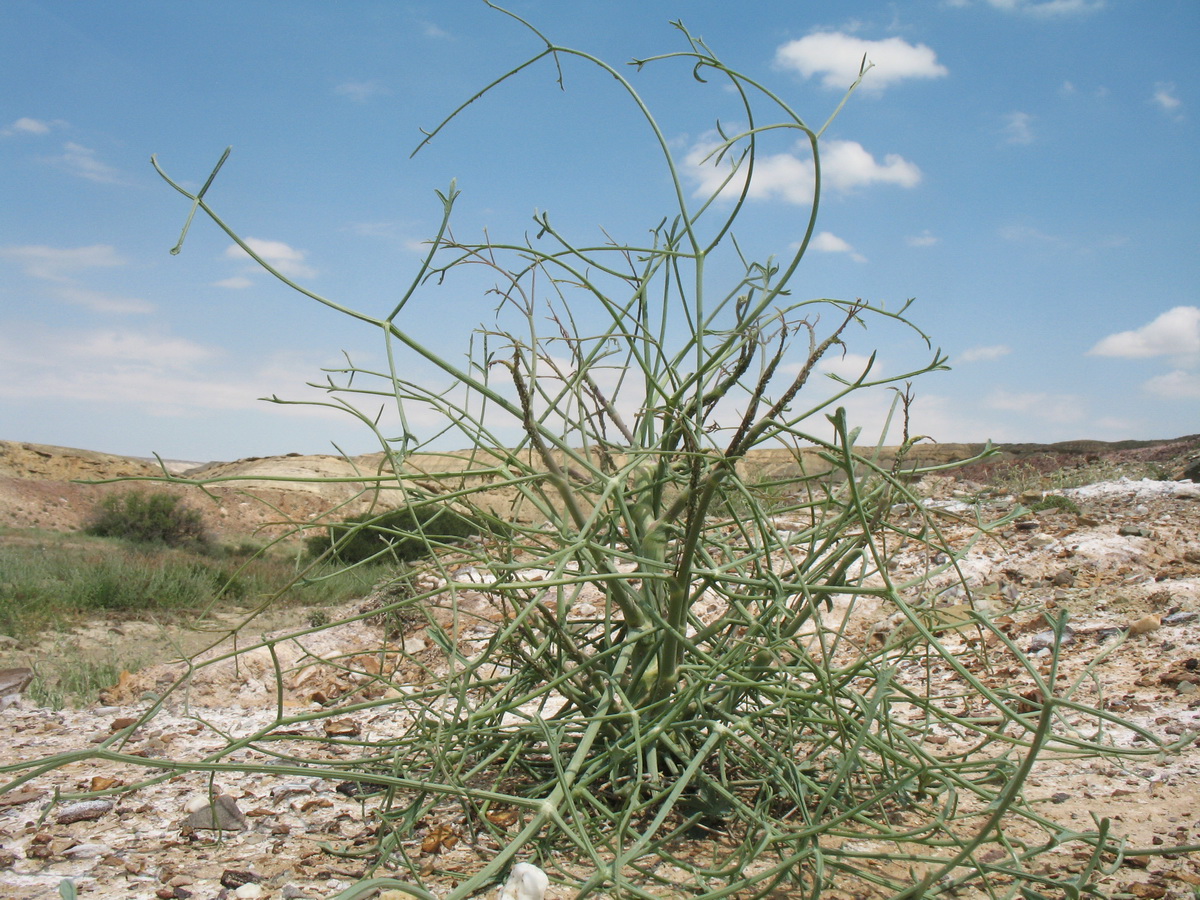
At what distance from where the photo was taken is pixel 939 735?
234 centimetres

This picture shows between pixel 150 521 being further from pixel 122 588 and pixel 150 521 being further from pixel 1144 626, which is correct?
pixel 1144 626

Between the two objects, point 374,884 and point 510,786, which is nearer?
point 374,884

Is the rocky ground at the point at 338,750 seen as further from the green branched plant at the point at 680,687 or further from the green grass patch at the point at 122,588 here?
the green grass patch at the point at 122,588

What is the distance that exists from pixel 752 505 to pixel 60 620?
624 cm

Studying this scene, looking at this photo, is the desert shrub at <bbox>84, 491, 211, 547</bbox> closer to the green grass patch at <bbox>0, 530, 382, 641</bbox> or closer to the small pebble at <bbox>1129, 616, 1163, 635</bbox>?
the green grass patch at <bbox>0, 530, 382, 641</bbox>

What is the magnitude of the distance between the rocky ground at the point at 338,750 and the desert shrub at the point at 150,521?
25.4ft

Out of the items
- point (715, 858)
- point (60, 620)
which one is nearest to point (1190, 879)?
point (715, 858)

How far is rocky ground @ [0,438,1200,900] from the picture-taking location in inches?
61.3

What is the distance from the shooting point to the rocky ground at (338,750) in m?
1.56

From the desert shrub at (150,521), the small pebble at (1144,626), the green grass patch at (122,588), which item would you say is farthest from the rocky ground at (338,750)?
the desert shrub at (150,521)

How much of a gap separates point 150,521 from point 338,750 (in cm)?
1049

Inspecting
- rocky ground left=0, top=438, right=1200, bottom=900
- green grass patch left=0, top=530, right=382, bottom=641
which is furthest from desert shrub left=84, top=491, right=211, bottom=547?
rocky ground left=0, top=438, right=1200, bottom=900

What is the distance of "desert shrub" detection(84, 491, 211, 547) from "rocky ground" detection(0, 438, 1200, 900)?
7742mm

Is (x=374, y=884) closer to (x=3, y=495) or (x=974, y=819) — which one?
(x=974, y=819)
